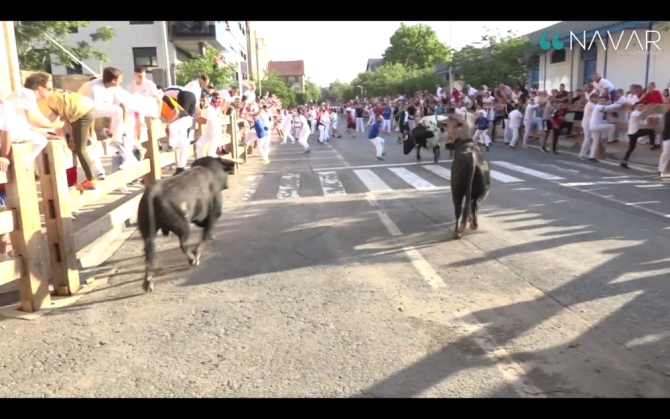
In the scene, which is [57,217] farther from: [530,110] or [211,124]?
[530,110]

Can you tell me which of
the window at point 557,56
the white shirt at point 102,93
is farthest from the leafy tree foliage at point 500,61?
the white shirt at point 102,93

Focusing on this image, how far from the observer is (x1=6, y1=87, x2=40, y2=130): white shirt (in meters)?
6.02

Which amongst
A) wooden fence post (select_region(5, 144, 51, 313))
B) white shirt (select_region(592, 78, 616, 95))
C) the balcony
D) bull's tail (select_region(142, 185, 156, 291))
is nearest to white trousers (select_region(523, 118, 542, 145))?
white shirt (select_region(592, 78, 616, 95))

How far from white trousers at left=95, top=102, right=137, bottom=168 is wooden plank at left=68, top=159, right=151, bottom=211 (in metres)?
0.31

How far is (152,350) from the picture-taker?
4215 mm

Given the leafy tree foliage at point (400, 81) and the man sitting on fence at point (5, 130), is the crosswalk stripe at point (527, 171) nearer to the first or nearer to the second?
the man sitting on fence at point (5, 130)

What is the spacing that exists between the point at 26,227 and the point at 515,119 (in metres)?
19.2

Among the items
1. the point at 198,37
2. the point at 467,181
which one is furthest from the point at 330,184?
the point at 198,37

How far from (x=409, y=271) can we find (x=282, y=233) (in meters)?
2.47

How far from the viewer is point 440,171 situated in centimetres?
1441

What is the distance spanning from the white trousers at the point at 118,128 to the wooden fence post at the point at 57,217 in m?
2.69

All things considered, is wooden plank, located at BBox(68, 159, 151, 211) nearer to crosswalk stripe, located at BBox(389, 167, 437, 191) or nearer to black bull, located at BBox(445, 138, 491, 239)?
black bull, located at BBox(445, 138, 491, 239)

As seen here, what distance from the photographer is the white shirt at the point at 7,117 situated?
17.4 ft
